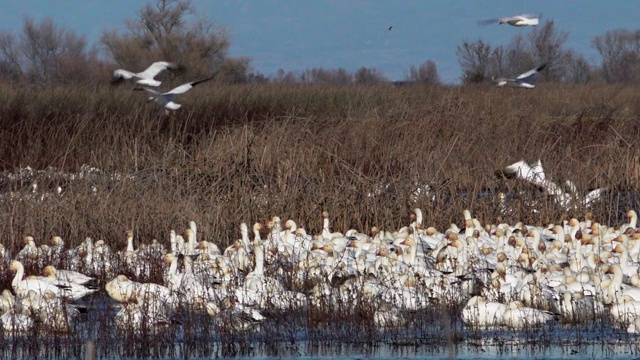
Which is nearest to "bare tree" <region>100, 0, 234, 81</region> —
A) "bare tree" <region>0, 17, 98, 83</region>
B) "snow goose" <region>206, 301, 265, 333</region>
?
"bare tree" <region>0, 17, 98, 83</region>

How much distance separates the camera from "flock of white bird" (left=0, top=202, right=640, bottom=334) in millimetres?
7578

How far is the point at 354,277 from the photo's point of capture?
27.8ft

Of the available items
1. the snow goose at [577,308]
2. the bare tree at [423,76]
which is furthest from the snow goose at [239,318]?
the bare tree at [423,76]

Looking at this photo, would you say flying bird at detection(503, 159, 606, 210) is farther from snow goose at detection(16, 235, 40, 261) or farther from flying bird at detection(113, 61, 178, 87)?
flying bird at detection(113, 61, 178, 87)

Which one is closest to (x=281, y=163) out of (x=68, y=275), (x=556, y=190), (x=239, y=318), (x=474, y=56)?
(x=556, y=190)

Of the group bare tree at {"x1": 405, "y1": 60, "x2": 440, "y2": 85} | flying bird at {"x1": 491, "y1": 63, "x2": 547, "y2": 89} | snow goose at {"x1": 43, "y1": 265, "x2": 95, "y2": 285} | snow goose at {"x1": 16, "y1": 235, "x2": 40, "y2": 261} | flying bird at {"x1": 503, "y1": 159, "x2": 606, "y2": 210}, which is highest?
bare tree at {"x1": 405, "y1": 60, "x2": 440, "y2": 85}

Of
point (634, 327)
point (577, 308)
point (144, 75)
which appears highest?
point (144, 75)

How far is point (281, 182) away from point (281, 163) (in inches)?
35.2

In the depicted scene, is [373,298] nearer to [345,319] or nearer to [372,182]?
[345,319]

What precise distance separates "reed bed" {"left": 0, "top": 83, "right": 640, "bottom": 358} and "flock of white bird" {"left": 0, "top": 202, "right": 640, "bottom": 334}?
16 cm

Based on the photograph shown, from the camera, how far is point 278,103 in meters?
21.8

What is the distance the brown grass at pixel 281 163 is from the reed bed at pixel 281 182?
0.08 ft

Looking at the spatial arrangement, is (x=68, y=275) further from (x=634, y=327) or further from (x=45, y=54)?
(x=45, y=54)

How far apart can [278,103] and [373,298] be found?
563 inches
